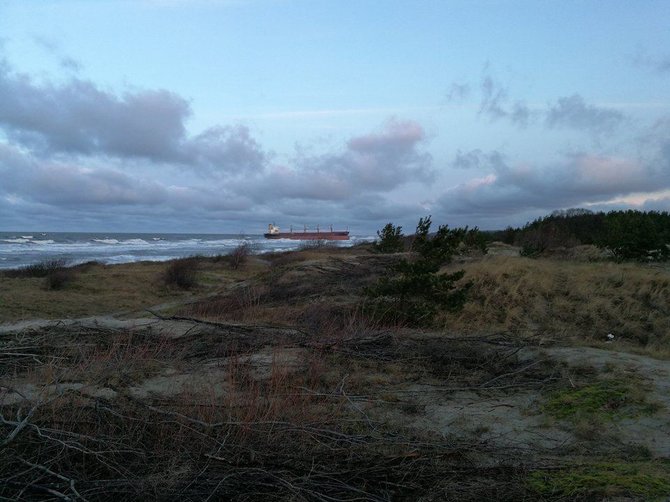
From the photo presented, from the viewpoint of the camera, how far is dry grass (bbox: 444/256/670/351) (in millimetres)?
10422

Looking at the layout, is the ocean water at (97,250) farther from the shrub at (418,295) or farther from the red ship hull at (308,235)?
the shrub at (418,295)

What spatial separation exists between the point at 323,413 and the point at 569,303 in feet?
29.9

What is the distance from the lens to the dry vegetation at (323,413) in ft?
10.6

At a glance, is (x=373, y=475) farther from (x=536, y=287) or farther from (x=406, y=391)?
(x=536, y=287)

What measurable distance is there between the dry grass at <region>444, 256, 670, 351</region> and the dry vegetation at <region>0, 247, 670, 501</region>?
0.38 m

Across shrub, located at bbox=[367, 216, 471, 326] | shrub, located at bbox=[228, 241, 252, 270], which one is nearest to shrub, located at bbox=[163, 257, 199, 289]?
shrub, located at bbox=[228, 241, 252, 270]

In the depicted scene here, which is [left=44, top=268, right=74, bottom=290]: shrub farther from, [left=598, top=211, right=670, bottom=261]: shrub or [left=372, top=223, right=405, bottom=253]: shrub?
[left=598, top=211, right=670, bottom=261]: shrub

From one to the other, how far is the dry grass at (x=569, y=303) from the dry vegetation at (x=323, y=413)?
1.25 ft

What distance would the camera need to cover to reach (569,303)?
38.6 feet

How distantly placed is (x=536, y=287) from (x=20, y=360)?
1070 centimetres

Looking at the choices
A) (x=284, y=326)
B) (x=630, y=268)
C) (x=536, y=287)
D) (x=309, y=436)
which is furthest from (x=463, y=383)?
(x=630, y=268)

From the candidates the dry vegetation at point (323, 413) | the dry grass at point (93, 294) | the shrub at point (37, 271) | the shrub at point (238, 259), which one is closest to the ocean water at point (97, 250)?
the shrub at point (37, 271)

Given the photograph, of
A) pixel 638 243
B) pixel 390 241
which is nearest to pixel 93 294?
pixel 390 241

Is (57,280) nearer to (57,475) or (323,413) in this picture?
(323,413)
